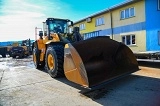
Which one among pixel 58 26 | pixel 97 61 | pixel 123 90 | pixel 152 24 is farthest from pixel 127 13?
pixel 123 90

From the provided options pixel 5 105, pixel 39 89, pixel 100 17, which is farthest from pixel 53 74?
pixel 100 17

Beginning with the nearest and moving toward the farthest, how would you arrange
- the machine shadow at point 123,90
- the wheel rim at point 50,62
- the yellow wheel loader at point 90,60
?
the machine shadow at point 123,90, the yellow wheel loader at point 90,60, the wheel rim at point 50,62

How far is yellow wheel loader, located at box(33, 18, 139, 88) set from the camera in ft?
15.5

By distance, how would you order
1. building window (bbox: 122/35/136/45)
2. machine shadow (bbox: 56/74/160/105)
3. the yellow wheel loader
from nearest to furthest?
machine shadow (bbox: 56/74/160/105)
the yellow wheel loader
building window (bbox: 122/35/136/45)

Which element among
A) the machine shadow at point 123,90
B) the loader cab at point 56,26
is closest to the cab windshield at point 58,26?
the loader cab at point 56,26

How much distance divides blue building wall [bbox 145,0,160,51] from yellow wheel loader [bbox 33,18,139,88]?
25.1ft

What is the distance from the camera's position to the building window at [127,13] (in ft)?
49.3

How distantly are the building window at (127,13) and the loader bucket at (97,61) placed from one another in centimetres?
964

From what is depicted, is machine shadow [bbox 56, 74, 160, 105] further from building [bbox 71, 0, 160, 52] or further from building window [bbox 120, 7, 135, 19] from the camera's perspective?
building window [bbox 120, 7, 135, 19]

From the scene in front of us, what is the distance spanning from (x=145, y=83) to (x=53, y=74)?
3.42 meters

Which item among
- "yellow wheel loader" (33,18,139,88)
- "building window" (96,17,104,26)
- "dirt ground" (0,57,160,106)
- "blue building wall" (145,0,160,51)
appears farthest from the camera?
"building window" (96,17,104,26)

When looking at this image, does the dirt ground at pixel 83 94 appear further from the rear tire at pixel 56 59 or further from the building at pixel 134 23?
the building at pixel 134 23

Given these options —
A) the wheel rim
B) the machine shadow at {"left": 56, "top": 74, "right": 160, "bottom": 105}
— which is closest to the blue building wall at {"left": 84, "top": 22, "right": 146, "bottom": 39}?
the machine shadow at {"left": 56, "top": 74, "right": 160, "bottom": 105}

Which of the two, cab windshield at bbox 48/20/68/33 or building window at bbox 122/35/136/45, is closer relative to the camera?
cab windshield at bbox 48/20/68/33
